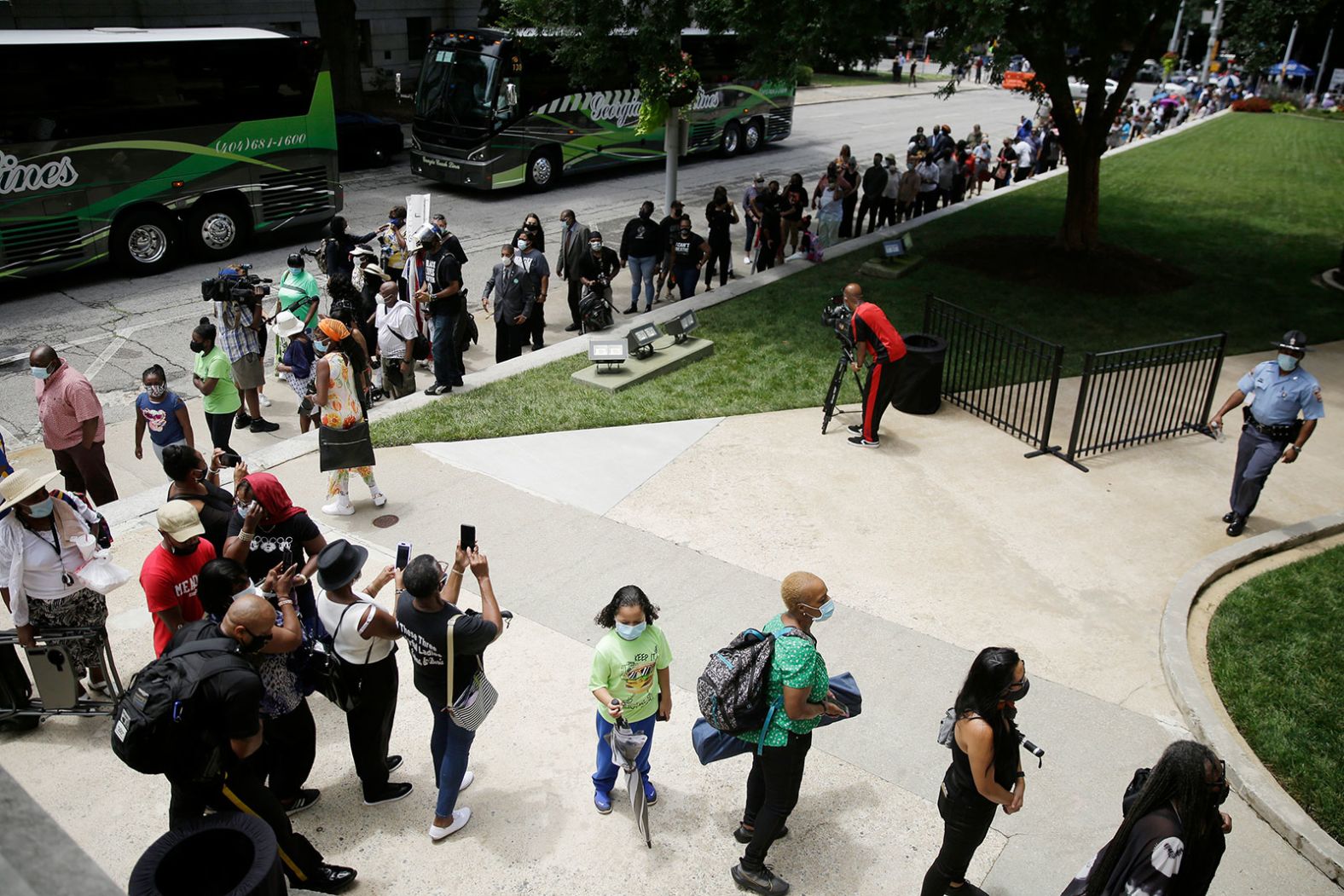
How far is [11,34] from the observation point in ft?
45.4

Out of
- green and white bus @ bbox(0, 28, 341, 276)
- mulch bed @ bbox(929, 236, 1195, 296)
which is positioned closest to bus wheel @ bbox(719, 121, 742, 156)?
mulch bed @ bbox(929, 236, 1195, 296)

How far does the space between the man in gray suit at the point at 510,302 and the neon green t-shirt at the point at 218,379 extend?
355 centimetres

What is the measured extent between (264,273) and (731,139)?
15.7 m

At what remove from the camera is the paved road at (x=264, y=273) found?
12141 mm

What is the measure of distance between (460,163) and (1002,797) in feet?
63.3

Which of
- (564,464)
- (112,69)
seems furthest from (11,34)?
(564,464)

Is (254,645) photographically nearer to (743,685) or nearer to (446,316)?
(743,685)

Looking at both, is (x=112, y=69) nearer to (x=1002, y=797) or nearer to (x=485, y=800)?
(x=485, y=800)

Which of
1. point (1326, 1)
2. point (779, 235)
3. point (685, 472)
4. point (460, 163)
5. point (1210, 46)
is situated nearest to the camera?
point (685, 472)

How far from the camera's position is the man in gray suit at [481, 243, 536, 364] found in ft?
Result: 38.0

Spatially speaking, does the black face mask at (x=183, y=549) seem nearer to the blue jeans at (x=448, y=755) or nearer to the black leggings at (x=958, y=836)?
the blue jeans at (x=448, y=755)

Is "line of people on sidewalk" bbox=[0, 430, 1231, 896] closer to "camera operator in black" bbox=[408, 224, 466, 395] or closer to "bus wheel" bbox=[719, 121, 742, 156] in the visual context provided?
"camera operator in black" bbox=[408, 224, 466, 395]

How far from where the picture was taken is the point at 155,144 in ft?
50.8

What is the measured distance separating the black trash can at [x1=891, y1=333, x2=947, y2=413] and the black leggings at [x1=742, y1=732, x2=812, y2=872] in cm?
616
